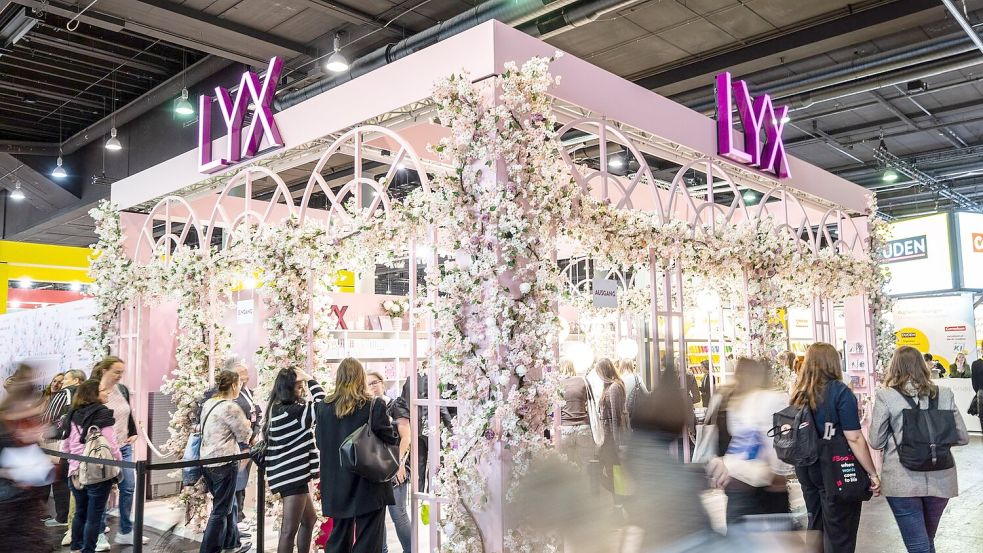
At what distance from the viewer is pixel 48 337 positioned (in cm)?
1182

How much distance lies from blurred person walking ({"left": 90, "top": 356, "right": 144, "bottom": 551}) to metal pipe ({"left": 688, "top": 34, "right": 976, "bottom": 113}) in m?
8.99

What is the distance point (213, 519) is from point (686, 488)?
4.07m

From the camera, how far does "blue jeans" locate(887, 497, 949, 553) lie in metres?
4.31

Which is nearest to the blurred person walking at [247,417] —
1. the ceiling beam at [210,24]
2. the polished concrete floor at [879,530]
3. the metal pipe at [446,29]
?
the polished concrete floor at [879,530]

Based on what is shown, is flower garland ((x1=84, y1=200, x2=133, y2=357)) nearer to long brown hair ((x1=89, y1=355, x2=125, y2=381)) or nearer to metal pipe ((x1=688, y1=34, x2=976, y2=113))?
long brown hair ((x1=89, y1=355, x2=125, y2=381))

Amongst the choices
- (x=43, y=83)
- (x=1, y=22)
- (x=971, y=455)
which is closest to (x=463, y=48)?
(x=1, y=22)

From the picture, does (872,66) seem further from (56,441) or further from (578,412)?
(56,441)

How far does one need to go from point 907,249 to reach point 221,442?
1647 cm

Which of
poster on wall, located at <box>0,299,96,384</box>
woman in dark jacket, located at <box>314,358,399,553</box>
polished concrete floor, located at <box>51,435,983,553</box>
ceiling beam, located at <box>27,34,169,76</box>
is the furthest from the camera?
poster on wall, located at <box>0,299,96,384</box>

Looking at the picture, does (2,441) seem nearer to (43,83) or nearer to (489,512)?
(489,512)

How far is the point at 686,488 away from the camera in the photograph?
9.94ft

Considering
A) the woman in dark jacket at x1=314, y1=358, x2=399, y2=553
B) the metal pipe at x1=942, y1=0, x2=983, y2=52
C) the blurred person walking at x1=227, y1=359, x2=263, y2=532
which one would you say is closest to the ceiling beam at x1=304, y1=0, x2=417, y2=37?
the blurred person walking at x1=227, y1=359, x2=263, y2=532

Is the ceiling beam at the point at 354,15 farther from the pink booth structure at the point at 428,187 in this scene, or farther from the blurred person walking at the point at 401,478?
the blurred person walking at the point at 401,478

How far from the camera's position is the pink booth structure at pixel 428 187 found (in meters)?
5.06
